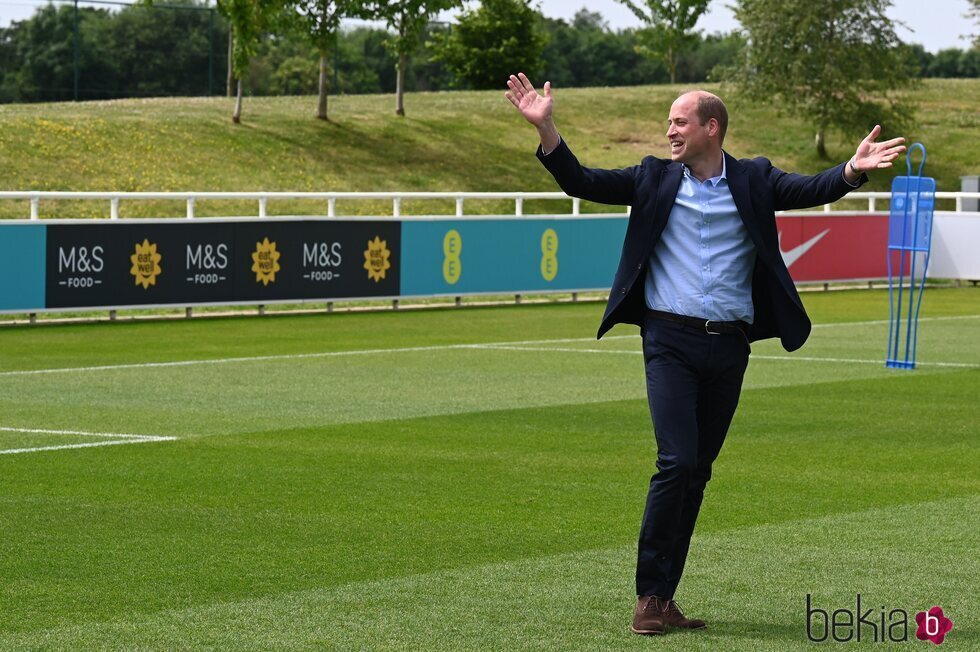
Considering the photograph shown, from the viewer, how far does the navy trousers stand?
6.27m

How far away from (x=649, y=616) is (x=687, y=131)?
1.74 meters

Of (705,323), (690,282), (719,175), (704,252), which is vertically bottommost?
(705,323)

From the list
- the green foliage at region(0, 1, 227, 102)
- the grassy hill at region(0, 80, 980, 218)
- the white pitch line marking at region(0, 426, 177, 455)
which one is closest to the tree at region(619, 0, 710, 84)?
the grassy hill at region(0, 80, 980, 218)

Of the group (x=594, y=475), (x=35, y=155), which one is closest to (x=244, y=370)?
(x=594, y=475)

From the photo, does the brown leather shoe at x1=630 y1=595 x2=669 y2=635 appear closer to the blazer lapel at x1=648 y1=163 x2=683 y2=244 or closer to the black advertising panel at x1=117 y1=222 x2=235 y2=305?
the blazer lapel at x1=648 y1=163 x2=683 y2=244

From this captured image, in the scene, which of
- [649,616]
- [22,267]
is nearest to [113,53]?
[22,267]

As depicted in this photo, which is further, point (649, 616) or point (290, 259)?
point (290, 259)

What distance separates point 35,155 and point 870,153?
138 feet

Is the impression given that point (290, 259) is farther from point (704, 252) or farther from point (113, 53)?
point (113, 53)

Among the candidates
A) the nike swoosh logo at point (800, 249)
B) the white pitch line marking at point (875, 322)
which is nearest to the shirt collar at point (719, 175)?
the white pitch line marking at point (875, 322)

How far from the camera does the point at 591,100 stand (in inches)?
2660

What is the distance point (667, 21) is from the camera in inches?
3024

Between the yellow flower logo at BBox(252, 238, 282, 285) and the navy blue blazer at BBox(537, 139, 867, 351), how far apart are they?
1670 centimetres

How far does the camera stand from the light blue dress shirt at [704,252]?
6414 mm
